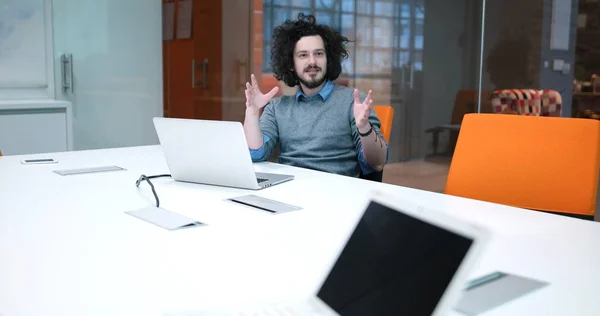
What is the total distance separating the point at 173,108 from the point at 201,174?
3.74 m

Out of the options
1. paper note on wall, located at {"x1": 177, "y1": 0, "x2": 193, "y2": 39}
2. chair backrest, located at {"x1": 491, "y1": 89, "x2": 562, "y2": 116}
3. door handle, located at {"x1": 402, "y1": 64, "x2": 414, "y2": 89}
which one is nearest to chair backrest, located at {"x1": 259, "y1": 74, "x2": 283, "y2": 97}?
paper note on wall, located at {"x1": 177, "y1": 0, "x2": 193, "y2": 39}

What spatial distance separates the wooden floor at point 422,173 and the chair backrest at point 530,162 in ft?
8.28

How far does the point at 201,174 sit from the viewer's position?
216 centimetres

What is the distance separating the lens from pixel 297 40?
2939 millimetres

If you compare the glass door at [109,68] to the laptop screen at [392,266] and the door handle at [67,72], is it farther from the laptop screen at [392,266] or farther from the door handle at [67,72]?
the laptop screen at [392,266]

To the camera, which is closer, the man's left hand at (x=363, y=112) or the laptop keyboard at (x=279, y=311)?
the laptop keyboard at (x=279, y=311)

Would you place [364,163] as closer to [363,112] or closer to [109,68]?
[363,112]

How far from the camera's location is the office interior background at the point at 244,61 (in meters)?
4.04

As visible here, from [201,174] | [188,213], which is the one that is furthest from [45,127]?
[188,213]

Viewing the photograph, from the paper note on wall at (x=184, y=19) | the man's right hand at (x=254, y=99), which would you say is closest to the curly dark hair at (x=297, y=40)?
the man's right hand at (x=254, y=99)

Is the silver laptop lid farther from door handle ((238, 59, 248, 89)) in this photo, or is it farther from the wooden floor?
door handle ((238, 59, 248, 89))

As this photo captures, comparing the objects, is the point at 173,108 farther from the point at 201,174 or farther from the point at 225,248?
the point at 225,248

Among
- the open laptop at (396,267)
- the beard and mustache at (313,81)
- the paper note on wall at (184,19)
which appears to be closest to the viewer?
the open laptop at (396,267)

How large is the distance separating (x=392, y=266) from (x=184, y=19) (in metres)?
5.06
